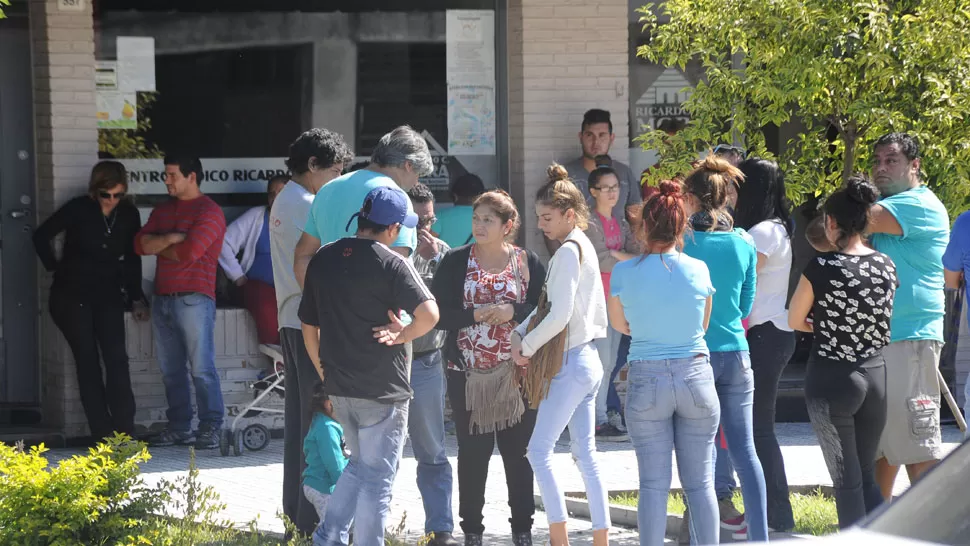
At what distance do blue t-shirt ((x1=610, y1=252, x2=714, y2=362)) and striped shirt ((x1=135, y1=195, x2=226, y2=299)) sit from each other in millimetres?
4922

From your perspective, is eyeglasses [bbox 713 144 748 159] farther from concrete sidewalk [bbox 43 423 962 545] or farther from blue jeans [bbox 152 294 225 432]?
blue jeans [bbox 152 294 225 432]

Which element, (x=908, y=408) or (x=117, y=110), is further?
(x=117, y=110)

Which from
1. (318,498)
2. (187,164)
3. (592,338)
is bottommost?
(318,498)

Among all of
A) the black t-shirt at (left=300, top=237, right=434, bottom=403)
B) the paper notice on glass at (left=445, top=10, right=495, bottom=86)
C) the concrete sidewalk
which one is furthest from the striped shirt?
the black t-shirt at (left=300, top=237, right=434, bottom=403)

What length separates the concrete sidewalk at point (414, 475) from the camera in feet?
25.5

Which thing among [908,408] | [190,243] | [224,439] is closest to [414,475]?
[224,439]

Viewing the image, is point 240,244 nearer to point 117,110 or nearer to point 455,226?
point 117,110

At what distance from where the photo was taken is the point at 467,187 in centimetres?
1037

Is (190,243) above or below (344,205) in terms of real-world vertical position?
below

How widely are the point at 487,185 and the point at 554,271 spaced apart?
16.3 feet

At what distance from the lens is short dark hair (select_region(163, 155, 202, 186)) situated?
34.2 feet

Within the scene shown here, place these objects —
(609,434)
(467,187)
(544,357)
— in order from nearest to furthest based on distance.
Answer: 1. (544,357)
2. (467,187)
3. (609,434)

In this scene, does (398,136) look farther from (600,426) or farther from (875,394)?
(600,426)

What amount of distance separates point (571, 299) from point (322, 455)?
1449 millimetres
